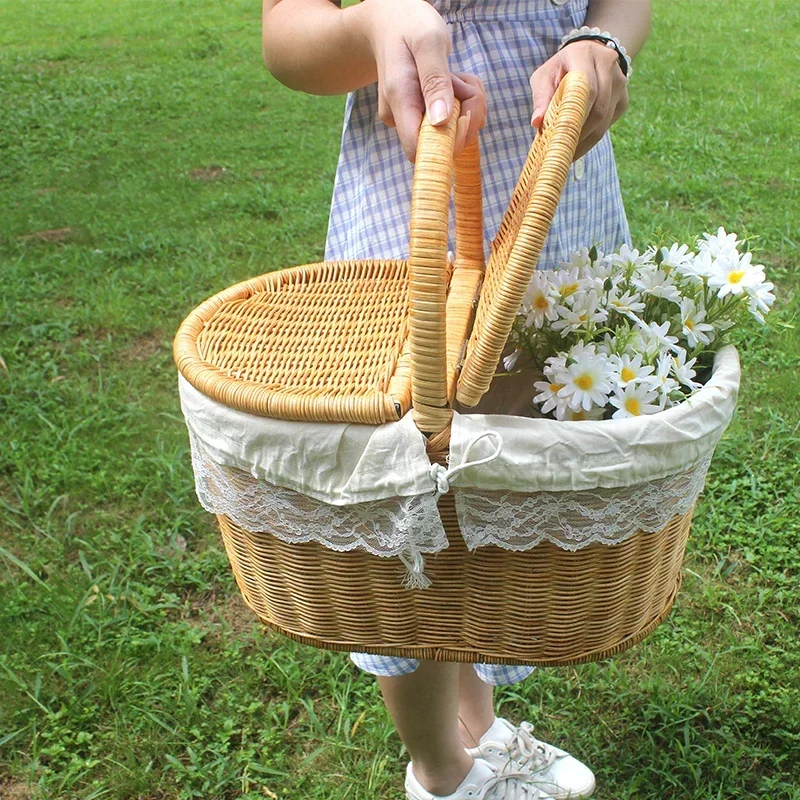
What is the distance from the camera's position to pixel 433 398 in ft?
3.00

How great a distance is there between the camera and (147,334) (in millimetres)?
3131

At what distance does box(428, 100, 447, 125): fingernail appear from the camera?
908mm

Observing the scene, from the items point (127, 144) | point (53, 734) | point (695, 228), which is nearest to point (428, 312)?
point (53, 734)

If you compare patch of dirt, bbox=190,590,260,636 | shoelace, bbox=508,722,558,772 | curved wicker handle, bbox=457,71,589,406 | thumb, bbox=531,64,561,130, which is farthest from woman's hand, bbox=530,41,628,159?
patch of dirt, bbox=190,590,260,636

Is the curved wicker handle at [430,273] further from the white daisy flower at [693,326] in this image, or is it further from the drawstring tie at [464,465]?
the white daisy flower at [693,326]

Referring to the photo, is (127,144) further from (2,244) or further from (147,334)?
(147,334)

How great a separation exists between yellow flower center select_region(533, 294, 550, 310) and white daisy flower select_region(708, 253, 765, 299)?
0.19 meters

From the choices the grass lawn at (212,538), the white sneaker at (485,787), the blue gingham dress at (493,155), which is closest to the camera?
the blue gingham dress at (493,155)

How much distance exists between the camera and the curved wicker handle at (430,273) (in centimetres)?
88

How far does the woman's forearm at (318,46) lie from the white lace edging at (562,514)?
543mm

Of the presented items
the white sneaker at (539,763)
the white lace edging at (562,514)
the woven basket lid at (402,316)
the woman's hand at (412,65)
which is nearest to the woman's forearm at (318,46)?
the woman's hand at (412,65)

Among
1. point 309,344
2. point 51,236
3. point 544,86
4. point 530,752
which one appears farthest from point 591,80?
point 51,236

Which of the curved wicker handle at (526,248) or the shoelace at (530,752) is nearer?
the curved wicker handle at (526,248)

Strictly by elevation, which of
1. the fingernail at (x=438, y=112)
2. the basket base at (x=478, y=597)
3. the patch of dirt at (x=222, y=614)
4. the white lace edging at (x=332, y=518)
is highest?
the fingernail at (x=438, y=112)
